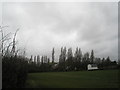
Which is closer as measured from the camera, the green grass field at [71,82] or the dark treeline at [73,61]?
the green grass field at [71,82]

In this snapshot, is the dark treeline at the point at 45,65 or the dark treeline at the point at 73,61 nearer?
the dark treeline at the point at 45,65

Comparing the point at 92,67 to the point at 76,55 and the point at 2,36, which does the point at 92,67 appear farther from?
the point at 2,36

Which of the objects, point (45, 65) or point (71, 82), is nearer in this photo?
point (71, 82)

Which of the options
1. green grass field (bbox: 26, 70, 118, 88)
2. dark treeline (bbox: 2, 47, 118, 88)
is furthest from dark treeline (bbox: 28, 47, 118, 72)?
green grass field (bbox: 26, 70, 118, 88)

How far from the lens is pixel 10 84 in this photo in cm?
610

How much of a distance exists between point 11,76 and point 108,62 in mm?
33862

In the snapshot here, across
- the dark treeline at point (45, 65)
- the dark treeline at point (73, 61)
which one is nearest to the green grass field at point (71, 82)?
the dark treeline at point (45, 65)

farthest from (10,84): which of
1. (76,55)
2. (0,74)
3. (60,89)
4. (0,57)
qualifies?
(76,55)

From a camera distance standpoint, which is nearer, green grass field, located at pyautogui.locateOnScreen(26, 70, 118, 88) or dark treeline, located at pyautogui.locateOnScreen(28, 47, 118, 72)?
green grass field, located at pyautogui.locateOnScreen(26, 70, 118, 88)

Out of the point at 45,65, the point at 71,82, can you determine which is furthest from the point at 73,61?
the point at 71,82

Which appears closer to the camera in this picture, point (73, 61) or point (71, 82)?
point (71, 82)

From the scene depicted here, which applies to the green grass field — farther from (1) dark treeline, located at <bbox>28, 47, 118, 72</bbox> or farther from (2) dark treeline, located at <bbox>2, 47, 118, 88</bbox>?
(1) dark treeline, located at <bbox>28, 47, 118, 72</bbox>

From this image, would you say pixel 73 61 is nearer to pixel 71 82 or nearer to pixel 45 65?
pixel 45 65

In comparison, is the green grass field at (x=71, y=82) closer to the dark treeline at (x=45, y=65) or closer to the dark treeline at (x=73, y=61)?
the dark treeline at (x=45, y=65)
